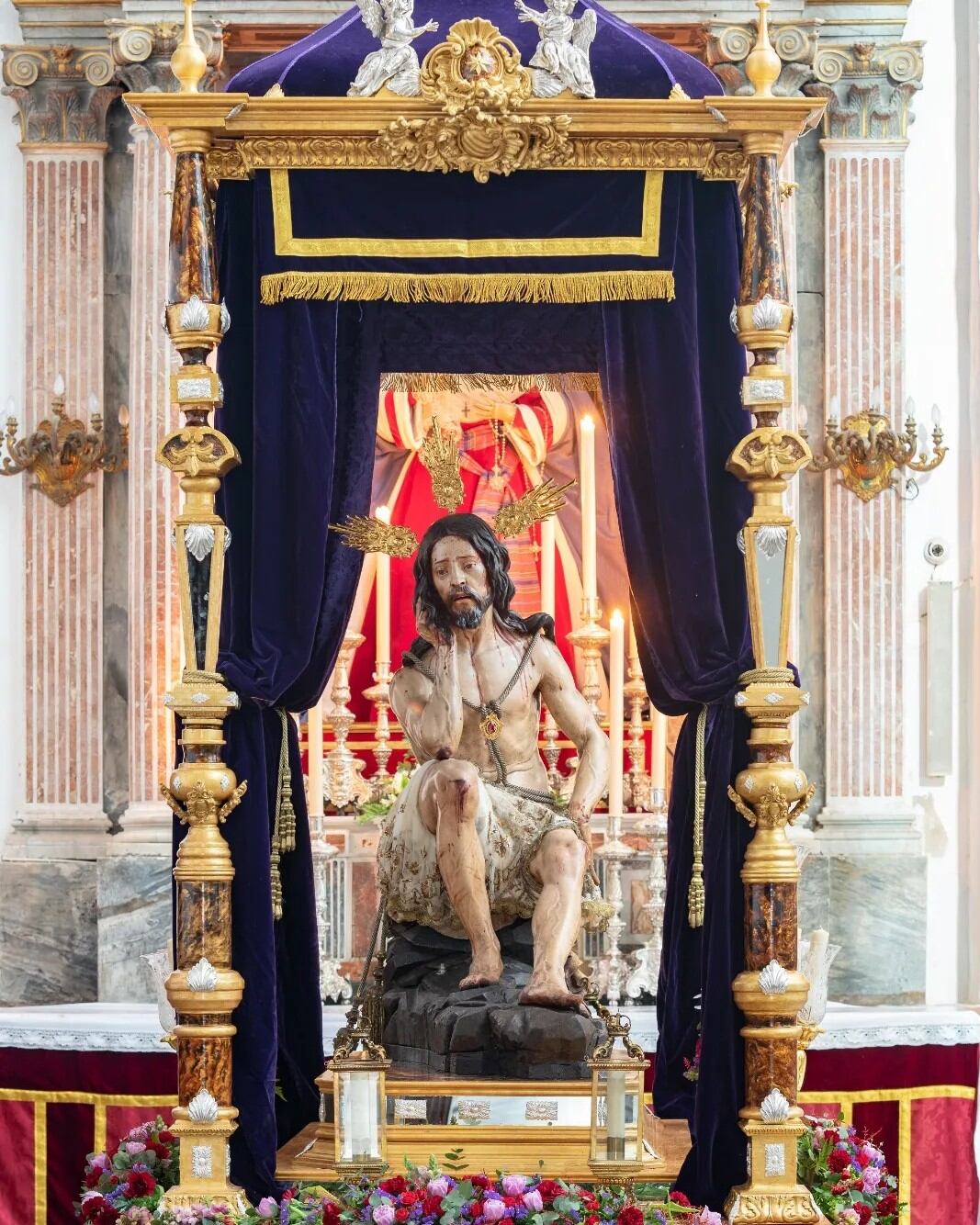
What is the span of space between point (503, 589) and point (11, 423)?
11.2 feet

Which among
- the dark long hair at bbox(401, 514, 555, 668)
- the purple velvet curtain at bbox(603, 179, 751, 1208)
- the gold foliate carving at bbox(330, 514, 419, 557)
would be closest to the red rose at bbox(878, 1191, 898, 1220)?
the purple velvet curtain at bbox(603, 179, 751, 1208)

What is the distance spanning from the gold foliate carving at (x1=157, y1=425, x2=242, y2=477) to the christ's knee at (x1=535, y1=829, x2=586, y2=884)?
1640 mm

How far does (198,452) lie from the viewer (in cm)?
634

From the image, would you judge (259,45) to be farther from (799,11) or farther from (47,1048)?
(47,1048)

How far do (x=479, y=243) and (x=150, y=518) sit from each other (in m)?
3.58

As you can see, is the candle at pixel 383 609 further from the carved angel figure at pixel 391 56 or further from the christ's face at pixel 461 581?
the carved angel figure at pixel 391 56

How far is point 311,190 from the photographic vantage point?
6.55 m

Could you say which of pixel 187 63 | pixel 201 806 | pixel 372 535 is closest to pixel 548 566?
pixel 372 535

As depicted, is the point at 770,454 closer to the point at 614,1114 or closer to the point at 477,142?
the point at 477,142

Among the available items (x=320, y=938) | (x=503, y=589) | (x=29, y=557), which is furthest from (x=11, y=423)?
(x=503, y=589)

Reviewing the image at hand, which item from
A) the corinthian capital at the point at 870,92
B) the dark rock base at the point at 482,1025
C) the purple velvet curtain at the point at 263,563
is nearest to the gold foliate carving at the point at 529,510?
the purple velvet curtain at the point at 263,563

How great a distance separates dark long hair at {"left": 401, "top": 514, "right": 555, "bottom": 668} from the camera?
7.30m

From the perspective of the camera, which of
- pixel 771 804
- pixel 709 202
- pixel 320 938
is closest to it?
pixel 771 804

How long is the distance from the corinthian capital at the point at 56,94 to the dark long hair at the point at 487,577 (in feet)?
12.1
